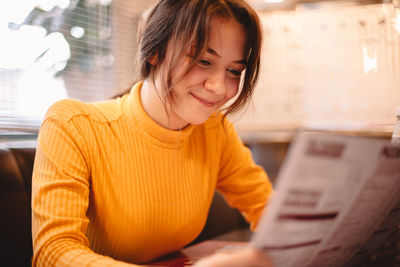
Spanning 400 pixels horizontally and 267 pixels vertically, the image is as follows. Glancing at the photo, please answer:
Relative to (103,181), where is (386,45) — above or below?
above

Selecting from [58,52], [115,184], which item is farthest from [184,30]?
[58,52]

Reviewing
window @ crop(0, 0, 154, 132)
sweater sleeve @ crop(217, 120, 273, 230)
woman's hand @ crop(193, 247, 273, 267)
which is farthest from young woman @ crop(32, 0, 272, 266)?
window @ crop(0, 0, 154, 132)

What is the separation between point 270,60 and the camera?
2.31 meters

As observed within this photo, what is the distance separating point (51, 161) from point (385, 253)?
1.92 feet

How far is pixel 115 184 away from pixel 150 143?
0.13 metres

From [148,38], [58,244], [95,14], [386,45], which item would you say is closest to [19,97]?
[95,14]

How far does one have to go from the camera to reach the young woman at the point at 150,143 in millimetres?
686

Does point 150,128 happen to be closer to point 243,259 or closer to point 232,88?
point 232,88

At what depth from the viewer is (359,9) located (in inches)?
73.8

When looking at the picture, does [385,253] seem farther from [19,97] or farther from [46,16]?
[46,16]

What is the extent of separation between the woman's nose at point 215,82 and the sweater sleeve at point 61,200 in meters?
0.28

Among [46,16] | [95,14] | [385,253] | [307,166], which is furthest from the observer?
[95,14]

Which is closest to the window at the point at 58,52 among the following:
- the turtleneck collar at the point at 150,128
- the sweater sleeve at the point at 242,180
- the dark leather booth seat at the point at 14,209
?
the dark leather booth seat at the point at 14,209

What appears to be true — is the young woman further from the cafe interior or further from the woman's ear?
the cafe interior
